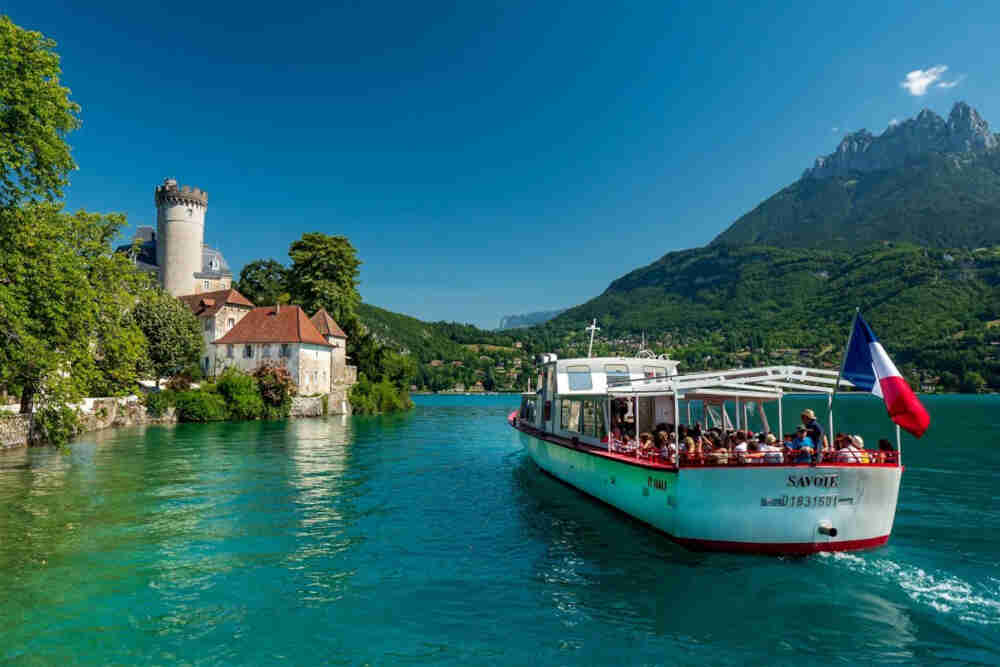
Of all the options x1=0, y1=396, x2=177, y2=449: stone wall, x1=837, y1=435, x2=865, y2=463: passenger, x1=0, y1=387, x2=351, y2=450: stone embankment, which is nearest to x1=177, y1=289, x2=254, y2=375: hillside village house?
x1=0, y1=387, x2=351, y2=450: stone embankment

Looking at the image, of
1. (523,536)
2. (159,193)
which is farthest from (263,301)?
(523,536)

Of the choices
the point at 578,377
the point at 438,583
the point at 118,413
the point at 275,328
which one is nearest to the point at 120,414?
the point at 118,413

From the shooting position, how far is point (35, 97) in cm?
1867

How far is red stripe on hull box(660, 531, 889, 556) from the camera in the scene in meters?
13.5

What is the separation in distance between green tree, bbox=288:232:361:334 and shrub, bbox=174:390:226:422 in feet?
71.9

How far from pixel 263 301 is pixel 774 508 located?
8064cm

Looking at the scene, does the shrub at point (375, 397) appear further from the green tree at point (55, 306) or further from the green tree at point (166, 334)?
the green tree at point (55, 306)

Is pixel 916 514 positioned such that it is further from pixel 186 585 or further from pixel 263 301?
pixel 263 301

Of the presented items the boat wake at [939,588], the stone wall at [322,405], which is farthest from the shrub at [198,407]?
the boat wake at [939,588]

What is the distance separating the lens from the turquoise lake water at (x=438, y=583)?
9.29 metres

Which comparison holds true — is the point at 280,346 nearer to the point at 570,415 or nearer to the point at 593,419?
the point at 570,415

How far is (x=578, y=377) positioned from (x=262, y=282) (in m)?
72.7

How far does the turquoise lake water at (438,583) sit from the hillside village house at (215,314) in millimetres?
44634

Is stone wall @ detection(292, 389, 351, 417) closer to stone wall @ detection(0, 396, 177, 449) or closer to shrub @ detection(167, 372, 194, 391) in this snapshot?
shrub @ detection(167, 372, 194, 391)
